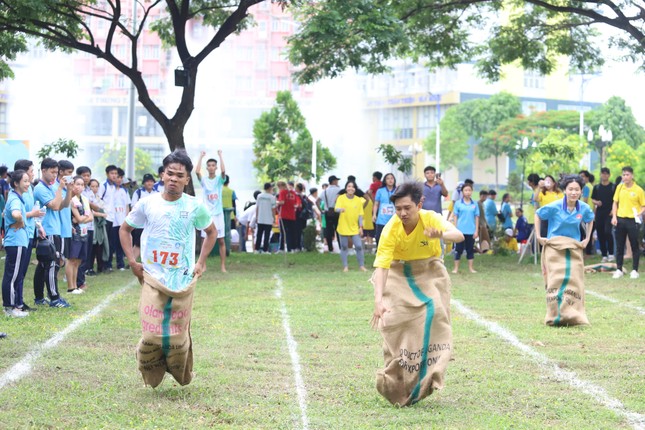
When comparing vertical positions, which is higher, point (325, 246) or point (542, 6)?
point (542, 6)

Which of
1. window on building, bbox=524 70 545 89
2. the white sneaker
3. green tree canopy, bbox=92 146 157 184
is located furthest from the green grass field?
window on building, bbox=524 70 545 89

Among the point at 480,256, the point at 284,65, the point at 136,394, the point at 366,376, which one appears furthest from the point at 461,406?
the point at 284,65

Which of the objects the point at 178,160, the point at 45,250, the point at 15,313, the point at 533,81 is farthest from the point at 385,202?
the point at 533,81

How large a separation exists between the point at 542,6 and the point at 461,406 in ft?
58.5

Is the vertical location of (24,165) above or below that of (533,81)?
below

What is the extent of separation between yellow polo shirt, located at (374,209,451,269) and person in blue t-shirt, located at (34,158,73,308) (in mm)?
6591

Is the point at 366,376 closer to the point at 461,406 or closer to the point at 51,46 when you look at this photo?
the point at 461,406

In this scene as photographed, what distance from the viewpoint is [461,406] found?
26.0ft

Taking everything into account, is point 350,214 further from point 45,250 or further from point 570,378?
point 570,378

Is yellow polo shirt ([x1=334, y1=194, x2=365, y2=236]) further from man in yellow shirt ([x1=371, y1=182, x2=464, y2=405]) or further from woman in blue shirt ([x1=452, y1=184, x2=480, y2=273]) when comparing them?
man in yellow shirt ([x1=371, y1=182, x2=464, y2=405])

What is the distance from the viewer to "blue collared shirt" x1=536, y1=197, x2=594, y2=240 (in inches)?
499

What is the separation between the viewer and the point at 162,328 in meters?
8.08

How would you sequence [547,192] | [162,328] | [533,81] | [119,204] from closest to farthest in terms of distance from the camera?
[162,328] → [119,204] → [547,192] → [533,81]

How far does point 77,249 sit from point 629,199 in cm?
921
